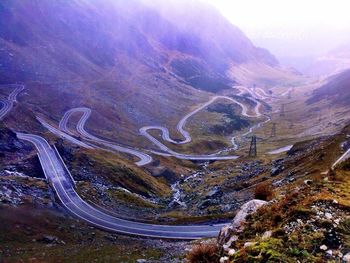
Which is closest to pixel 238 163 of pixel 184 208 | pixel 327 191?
pixel 184 208

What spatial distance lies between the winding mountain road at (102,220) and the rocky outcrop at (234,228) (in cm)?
4502

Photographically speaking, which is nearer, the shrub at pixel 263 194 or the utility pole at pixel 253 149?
the shrub at pixel 263 194

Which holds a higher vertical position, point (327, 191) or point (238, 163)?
point (327, 191)

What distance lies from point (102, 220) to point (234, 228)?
5929cm

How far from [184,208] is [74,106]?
123185 millimetres

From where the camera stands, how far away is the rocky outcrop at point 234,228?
1528 cm

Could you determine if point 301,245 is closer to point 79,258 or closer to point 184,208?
point 79,258

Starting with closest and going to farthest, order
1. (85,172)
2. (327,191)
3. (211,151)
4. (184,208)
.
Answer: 1. (327,191)
2. (184,208)
3. (85,172)
4. (211,151)

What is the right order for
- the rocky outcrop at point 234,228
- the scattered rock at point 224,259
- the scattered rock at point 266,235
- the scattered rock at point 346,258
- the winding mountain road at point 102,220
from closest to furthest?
the scattered rock at point 346,258 → the scattered rock at point 224,259 → the scattered rock at point 266,235 → the rocky outcrop at point 234,228 → the winding mountain road at point 102,220

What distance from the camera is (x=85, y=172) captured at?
100250mm

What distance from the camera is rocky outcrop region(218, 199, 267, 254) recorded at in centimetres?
1528

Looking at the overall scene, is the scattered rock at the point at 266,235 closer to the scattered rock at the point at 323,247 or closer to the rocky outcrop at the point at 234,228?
the rocky outcrop at the point at 234,228

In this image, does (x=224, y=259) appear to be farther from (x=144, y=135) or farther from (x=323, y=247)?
(x=144, y=135)

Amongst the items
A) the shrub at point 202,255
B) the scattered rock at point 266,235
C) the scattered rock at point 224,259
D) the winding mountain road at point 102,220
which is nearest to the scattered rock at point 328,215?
the scattered rock at point 266,235
